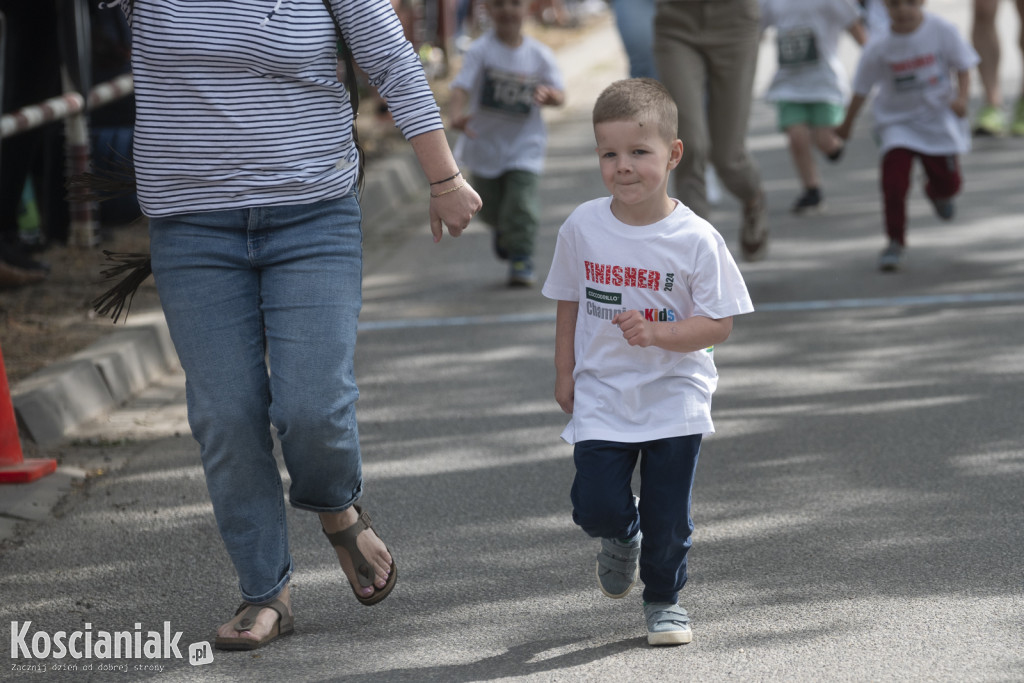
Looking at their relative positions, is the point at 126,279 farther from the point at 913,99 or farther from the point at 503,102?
the point at 913,99

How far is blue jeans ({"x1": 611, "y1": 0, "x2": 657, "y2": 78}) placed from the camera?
28.2ft

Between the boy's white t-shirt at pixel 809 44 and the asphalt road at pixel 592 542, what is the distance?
6.50 ft

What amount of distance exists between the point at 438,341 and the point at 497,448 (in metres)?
1.67

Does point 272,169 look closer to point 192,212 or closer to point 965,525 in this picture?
point 192,212

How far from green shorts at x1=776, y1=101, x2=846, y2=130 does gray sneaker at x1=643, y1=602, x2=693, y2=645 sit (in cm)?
619

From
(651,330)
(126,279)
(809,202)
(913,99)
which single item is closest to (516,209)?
(913,99)

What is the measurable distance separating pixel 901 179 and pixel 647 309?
15.4 feet

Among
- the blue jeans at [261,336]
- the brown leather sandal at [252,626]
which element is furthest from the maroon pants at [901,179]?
the brown leather sandal at [252,626]

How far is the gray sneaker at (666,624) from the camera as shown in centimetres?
349

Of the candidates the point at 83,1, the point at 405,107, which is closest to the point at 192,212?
the point at 405,107

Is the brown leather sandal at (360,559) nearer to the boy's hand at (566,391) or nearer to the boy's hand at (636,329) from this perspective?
the boy's hand at (566,391)

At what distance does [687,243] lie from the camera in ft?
11.1

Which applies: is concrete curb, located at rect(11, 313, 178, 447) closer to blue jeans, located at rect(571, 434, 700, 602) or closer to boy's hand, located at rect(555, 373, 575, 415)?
boy's hand, located at rect(555, 373, 575, 415)

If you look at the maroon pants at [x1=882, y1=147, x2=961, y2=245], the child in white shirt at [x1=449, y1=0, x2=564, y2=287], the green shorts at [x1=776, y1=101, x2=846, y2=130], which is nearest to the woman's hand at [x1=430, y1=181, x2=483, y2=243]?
the child in white shirt at [x1=449, y1=0, x2=564, y2=287]
